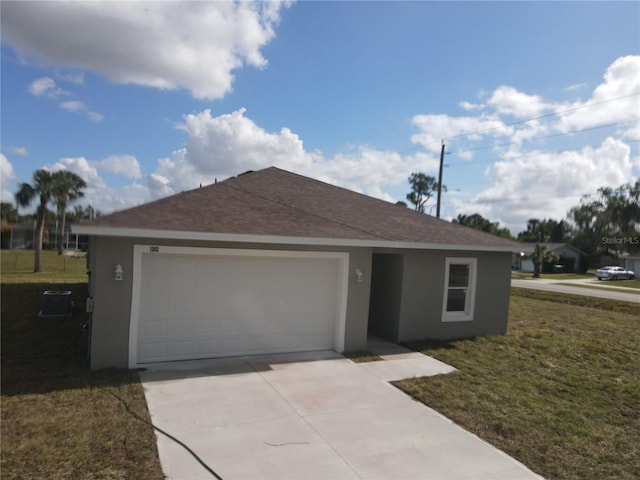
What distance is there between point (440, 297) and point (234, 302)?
511cm

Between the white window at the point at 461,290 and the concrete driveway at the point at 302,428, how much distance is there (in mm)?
3990

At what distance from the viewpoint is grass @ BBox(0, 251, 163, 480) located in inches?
165

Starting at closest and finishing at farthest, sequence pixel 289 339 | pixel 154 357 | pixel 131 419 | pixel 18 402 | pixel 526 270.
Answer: pixel 131 419 → pixel 18 402 → pixel 154 357 → pixel 289 339 → pixel 526 270

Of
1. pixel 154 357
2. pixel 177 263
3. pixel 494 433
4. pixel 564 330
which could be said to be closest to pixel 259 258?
pixel 177 263

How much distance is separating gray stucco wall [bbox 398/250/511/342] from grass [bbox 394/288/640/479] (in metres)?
0.40

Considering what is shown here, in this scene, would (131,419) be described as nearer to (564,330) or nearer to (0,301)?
(0,301)

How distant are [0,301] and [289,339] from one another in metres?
10.4

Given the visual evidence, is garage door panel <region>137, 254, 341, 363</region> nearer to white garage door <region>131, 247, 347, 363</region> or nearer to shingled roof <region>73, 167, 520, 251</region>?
white garage door <region>131, 247, 347, 363</region>

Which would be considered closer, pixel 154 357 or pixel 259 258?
pixel 154 357

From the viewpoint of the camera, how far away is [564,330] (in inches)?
511

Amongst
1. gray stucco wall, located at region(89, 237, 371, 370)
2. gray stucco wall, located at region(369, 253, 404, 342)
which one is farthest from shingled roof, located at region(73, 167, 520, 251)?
gray stucco wall, located at region(369, 253, 404, 342)

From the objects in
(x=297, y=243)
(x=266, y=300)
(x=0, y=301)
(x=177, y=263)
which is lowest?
(x=0, y=301)

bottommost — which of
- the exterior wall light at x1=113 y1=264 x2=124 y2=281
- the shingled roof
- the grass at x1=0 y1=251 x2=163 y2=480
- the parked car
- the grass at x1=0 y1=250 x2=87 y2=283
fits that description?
the grass at x1=0 y1=250 x2=87 y2=283

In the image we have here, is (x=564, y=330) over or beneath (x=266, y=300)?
beneath
